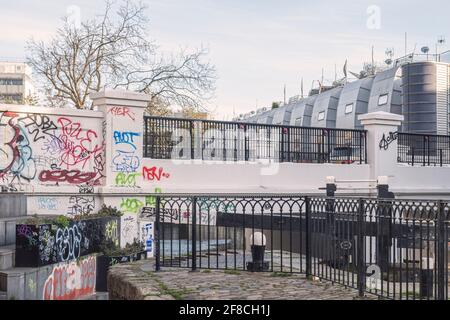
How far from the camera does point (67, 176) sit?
39.9 feet

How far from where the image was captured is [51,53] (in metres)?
23.3

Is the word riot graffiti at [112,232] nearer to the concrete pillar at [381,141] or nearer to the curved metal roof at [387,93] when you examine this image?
the concrete pillar at [381,141]

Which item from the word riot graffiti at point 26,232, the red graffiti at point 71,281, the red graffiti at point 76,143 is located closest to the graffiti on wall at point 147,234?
the red graffiti at point 76,143

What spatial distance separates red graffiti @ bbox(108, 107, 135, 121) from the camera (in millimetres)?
12633

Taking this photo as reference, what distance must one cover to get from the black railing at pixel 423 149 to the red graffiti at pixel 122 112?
33.3 ft

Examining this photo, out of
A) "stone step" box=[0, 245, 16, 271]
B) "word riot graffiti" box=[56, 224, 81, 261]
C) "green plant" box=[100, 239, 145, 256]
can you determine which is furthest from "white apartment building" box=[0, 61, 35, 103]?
"stone step" box=[0, 245, 16, 271]

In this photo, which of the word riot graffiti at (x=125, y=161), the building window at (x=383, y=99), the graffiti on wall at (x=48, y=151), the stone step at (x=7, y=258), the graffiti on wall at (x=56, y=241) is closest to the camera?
the stone step at (x=7, y=258)

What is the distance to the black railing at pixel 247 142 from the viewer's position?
13898 millimetres

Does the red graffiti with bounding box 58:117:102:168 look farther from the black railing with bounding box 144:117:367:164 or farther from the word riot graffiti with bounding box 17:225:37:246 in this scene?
the word riot graffiti with bounding box 17:225:37:246

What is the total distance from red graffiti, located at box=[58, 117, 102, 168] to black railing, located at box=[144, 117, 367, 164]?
149 cm

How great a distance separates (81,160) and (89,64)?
11.3 meters

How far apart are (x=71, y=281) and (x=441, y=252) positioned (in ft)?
20.0
